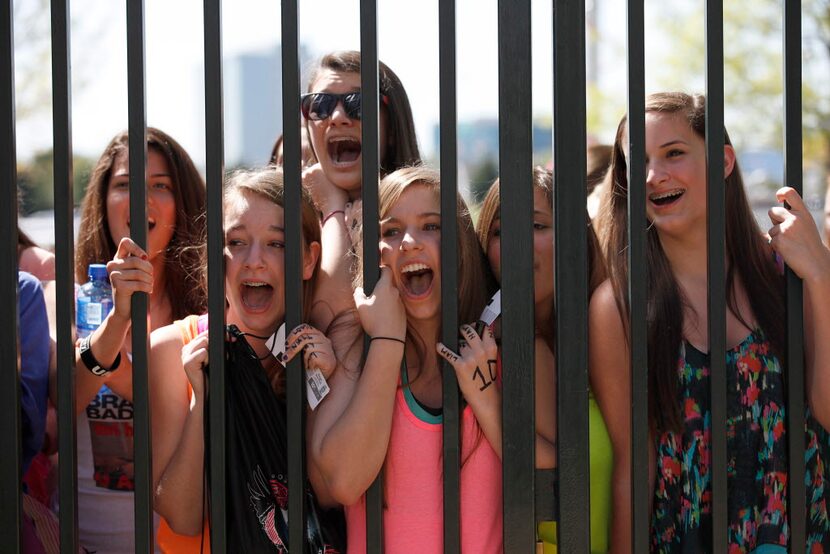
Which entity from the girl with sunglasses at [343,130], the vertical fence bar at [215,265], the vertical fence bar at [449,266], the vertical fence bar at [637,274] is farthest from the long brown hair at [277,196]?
the vertical fence bar at [637,274]

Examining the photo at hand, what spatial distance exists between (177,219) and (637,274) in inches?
64.5

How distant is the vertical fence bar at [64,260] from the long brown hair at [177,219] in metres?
0.92

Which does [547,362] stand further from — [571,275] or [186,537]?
[186,537]

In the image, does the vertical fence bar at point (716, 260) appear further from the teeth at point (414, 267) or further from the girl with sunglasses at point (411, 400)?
the teeth at point (414, 267)

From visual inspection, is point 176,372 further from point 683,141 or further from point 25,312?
point 683,141

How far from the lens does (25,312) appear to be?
8.54ft

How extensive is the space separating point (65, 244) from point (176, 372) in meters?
0.49

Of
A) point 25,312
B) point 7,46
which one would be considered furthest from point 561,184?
point 25,312

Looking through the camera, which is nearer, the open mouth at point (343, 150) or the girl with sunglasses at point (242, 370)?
the girl with sunglasses at point (242, 370)

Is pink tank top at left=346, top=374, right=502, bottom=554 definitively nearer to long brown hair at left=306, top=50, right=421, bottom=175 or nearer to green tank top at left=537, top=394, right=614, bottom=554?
green tank top at left=537, top=394, right=614, bottom=554

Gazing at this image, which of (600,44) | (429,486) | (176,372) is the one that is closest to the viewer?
(429,486)

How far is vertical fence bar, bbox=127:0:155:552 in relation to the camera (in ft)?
6.92

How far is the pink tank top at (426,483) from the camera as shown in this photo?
2.27m

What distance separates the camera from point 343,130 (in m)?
2.95
